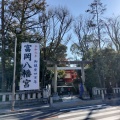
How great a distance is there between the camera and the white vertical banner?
14.3m

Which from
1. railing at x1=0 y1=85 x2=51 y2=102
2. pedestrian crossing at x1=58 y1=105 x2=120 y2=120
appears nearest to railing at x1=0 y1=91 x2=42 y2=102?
railing at x1=0 y1=85 x2=51 y2=102

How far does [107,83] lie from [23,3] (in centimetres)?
1240

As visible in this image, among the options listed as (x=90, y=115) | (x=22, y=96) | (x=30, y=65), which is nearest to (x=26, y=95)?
(x=22, y=96)

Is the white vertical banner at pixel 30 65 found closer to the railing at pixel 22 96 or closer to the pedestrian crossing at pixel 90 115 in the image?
the railing at pixel 22 96

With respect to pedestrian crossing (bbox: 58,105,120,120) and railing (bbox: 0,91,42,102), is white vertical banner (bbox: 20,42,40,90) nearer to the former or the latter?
railing (bbox: 0,91,42,102)

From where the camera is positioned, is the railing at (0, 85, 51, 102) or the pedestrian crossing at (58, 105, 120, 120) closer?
the pedestrian crossing at (58, 105, 120, 120)

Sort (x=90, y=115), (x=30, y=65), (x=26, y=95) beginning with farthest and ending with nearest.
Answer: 1. (x=26, y=95)
2. (x=30, y=65)
3. (x=90, y=115)

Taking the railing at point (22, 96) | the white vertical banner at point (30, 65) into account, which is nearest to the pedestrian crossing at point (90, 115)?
the white vertical banner at point (30, 65)

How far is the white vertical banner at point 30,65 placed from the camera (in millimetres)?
14281

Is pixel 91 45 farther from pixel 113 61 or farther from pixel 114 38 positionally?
pixel 113 61

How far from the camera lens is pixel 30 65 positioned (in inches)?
574

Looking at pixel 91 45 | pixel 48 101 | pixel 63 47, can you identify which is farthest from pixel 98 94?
pixel 91 45

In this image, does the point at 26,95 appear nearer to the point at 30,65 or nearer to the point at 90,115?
the point at 30,65

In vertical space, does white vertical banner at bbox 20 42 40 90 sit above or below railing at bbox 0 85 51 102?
above
